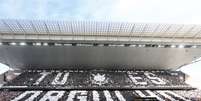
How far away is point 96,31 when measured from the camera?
23.1m

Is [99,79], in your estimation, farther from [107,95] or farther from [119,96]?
[119,96]

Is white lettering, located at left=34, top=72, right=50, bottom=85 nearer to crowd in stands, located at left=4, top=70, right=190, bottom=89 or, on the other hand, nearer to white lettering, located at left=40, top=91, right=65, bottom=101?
crowd in stands, located at left=4, top=70, right=190, bottom=89

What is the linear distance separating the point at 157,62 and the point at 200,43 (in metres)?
5.00

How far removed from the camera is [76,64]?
27.0 m

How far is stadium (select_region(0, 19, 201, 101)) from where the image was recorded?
20.8 metres

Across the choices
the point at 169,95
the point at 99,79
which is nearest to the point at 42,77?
the point at 99,79

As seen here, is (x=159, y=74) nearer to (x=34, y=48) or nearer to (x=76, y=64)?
(x=76, y=64)

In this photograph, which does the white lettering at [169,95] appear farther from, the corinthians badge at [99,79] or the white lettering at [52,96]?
the white lettering at [52,96]

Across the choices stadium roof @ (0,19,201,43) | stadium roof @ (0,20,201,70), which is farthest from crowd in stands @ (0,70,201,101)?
stadium roof @ (0,19,201,43)

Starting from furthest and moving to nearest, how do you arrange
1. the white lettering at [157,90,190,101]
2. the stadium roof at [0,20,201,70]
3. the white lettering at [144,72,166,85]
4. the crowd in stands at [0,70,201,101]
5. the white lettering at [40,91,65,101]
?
the white lettering at [144,72,166,85]
the stadium roof at [0,20,201,70]
the crowd in stands at [0,70,201,101]
the white lettering at [157,90,190,101]
the white lettering at [40,91,65,101]

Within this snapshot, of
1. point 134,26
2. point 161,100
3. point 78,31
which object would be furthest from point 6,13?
point 161,100

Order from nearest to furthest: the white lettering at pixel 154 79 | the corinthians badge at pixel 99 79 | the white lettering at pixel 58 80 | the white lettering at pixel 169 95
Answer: the white lettering at pixel 169 95
the white lettering at pixel 58 80
the corinthians badge at pixel 99 79
the white lettering at pixel 154 79

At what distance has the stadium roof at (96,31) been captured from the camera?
21.6m

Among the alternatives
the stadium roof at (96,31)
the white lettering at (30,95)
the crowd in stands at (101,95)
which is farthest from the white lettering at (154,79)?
the white lettering at (30,95)
